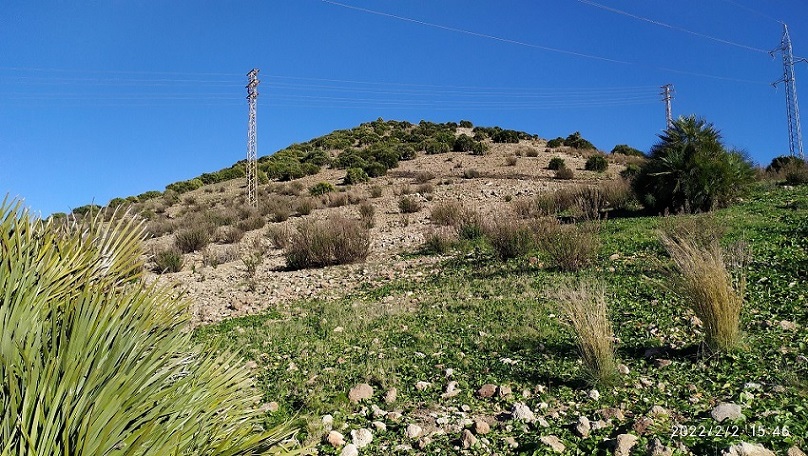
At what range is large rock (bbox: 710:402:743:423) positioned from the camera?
303cm

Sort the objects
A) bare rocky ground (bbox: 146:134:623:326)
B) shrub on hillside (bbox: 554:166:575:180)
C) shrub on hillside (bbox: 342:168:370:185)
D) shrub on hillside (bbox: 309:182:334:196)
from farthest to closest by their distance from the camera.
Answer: shrub on hillside (bbox: 342:168:370:185)
shrub on hillside (bbox: 309:182:334:196)
shrub on hillside (bbox: 554:166:575:180)
bare rocky ground (bbox: 146:134:623:326)

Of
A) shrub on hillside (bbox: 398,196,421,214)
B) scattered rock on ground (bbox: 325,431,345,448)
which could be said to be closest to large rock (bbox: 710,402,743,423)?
scattered rock on ground (bbox: 325,431,345,448)

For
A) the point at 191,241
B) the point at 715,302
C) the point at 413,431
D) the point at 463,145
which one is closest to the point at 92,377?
the point at 413,431

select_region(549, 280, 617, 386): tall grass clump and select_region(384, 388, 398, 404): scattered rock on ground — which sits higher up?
select_region(549, 280, 617, 386): tall grass clump

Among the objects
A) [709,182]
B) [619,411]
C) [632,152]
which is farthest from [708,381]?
[632,152]

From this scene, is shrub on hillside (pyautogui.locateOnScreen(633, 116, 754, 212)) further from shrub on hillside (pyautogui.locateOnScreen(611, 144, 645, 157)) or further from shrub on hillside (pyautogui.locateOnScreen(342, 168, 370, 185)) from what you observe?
shrub on hillside (pyautogui.locateOnScreen(611, 144, 645, 157))

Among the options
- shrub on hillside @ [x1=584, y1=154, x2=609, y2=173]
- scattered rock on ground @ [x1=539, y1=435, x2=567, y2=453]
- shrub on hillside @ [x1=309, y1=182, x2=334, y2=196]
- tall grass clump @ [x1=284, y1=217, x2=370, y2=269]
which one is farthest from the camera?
shrub on hillside @ [x1=584, y1=154, x2=609, y2=173]

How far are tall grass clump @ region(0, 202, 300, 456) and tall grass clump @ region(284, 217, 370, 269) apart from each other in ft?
28.4

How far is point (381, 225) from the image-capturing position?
16.1 meters

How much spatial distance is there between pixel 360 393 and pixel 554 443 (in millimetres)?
1563

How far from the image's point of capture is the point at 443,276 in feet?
28.2

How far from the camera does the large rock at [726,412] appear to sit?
3033 mm

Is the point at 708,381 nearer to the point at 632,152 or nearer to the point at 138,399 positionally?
the point at 138,399

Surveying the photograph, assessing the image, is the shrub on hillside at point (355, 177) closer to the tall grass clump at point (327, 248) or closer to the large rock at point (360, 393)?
the tall grass clump at point (327, 248)
